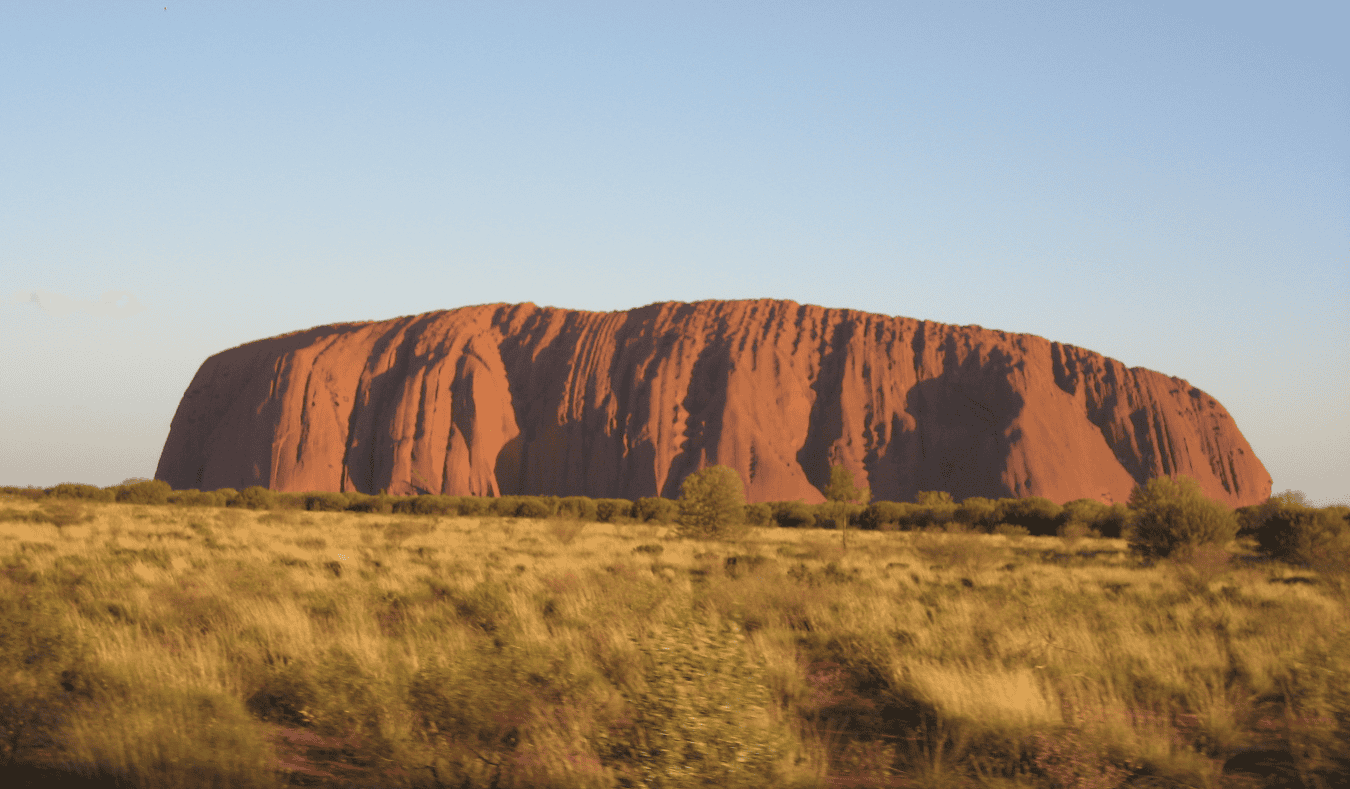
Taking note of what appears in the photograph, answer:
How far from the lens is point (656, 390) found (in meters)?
70.9

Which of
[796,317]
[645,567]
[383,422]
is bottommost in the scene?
[645,567]

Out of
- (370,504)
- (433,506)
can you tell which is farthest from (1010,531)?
(370,504)

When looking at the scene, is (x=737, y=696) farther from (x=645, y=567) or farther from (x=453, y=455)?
(x=453, y=455)

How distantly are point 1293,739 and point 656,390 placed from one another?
65058 millimetres

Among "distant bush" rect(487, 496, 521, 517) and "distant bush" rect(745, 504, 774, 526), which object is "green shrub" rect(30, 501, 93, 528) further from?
"distant bush" rect(745, 504, 774, 526)

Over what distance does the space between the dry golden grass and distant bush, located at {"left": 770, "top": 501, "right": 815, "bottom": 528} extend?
1311 inches

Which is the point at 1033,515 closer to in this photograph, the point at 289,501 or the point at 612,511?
the point at 612,511

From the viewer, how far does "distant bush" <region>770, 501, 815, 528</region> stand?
47.7 metres

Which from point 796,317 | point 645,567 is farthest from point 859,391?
point 645,567

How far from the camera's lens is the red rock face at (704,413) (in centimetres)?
6669

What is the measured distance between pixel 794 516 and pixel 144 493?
41802mm

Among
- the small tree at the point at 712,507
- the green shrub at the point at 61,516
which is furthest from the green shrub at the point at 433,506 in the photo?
the small tree at the point at 712,507

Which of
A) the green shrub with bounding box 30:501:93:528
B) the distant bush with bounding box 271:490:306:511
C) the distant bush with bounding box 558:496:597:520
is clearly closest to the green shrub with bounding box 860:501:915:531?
the distant bush with bounding box 558:496:597:520

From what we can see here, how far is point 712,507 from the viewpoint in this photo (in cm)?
2866
